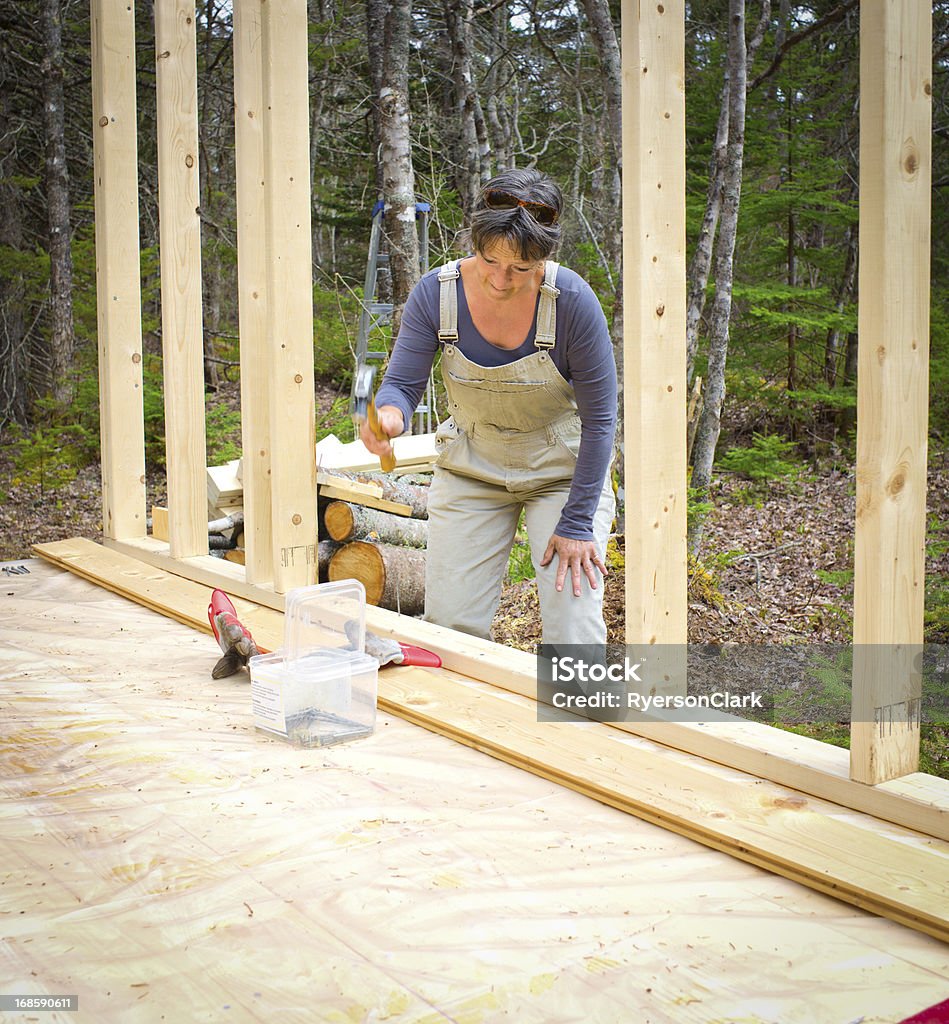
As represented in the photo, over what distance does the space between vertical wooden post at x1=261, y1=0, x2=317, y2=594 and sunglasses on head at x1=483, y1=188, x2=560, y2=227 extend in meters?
1.12

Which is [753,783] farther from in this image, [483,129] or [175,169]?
[483,129]

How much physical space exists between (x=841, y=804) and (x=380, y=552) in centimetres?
266

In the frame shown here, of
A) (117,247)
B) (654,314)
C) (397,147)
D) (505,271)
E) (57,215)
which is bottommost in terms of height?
(654,314)

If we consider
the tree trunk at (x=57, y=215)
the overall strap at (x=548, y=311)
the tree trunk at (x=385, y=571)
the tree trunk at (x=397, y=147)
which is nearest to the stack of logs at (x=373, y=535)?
the tree trunk at (x=385, y=571)

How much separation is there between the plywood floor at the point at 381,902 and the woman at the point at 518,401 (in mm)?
624

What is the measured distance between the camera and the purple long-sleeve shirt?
8.62ft

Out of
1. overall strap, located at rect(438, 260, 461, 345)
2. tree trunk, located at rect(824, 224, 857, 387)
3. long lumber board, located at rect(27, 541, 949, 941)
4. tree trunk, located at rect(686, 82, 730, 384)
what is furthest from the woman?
tree trunk, located at rect(824, 224, 857, 387)

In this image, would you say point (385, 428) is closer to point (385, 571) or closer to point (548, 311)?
point (548, 311)

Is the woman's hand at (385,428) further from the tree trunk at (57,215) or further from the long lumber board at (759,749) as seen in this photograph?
the tree trunk at (57,215)

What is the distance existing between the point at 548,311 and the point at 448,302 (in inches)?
10.8

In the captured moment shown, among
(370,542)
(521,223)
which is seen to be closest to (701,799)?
(521,223)

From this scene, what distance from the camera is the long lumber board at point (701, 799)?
1.81m

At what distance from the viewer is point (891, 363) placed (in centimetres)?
197

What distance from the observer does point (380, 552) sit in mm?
4496
